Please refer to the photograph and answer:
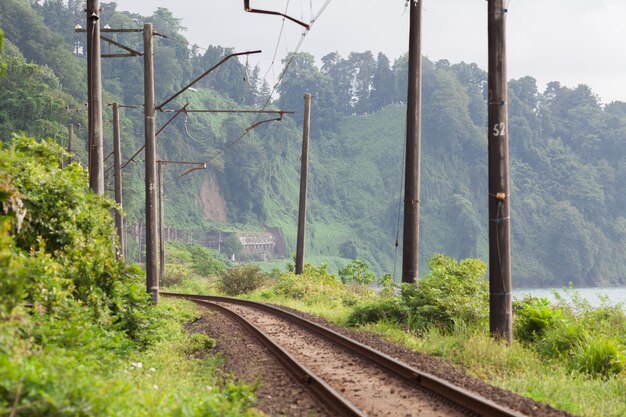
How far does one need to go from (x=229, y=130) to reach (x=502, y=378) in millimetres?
129286

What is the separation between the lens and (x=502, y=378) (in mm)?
10719

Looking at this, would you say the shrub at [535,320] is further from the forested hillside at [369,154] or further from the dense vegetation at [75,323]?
the forested hillside at [369,154]

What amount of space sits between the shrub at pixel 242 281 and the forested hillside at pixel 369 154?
184ft

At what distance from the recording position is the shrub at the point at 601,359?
36.7 feet

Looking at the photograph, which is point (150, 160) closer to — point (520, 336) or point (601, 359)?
point (520, 336)

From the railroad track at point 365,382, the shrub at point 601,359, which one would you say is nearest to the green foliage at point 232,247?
the railroad track at point 365,382

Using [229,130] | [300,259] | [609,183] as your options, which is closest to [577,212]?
[609,183]

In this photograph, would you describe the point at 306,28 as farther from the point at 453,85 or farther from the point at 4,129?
the point at 453,85

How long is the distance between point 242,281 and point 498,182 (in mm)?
25612

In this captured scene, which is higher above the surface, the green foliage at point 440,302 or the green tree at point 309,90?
the green tree at point 309,90

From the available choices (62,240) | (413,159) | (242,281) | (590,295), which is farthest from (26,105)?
(590,295)

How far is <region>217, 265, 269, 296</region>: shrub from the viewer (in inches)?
1480

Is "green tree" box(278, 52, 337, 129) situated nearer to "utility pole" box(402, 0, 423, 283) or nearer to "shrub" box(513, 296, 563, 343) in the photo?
"utility pole" box(402, 0, 423, 283)

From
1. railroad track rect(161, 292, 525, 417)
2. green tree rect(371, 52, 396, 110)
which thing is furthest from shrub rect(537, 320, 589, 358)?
green tree rect(371, 52, 396, 110)
